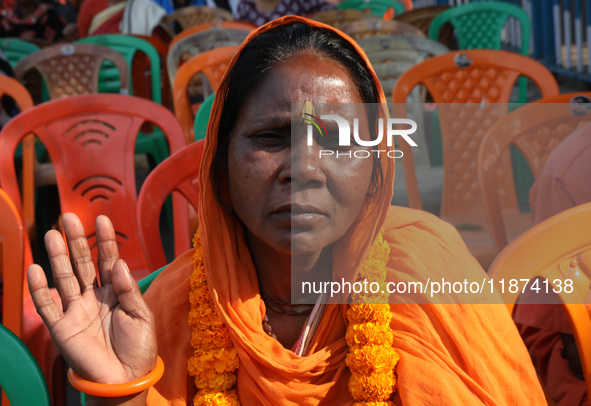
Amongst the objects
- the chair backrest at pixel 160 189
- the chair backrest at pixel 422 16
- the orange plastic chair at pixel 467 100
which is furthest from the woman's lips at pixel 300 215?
the chair backrest at pixel 422 16

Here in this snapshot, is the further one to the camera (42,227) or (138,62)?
(138,62)


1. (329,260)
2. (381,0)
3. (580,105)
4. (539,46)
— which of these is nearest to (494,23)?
(381,0)

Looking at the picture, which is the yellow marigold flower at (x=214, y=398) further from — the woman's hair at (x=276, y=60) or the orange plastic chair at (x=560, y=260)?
the orange plastic chair at (x=560, y=260)

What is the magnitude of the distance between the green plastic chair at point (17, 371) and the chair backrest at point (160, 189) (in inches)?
24.5

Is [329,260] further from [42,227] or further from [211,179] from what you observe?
[42,227]

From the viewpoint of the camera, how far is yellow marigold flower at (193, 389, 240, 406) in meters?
1.17

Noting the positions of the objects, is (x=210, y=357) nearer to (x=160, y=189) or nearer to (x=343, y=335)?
(x=343, y=335)

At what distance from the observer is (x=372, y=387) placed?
112 cm

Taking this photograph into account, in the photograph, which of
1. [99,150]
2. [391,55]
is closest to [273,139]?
[99,150]

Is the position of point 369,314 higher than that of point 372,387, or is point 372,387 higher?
point 369,314

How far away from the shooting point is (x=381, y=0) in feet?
20.6

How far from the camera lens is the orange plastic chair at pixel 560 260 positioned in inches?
47.3

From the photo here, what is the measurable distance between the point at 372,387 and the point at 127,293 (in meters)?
0.50

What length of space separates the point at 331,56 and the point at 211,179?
13.7 inches
